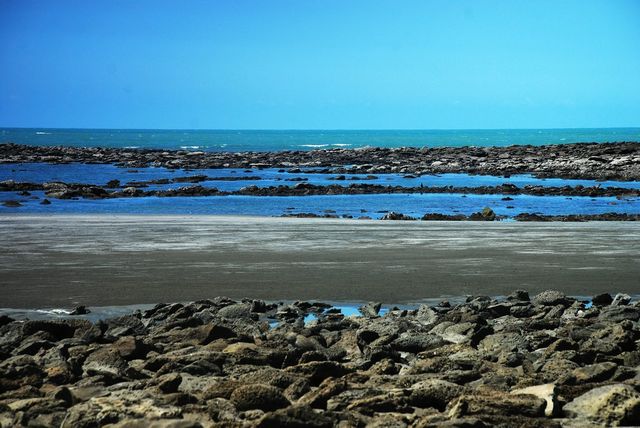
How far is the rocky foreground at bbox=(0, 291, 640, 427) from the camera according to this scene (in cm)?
656

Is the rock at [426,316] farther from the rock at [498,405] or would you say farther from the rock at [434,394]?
the rock at [498,405]

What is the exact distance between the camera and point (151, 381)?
300 inches

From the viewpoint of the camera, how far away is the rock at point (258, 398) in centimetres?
678

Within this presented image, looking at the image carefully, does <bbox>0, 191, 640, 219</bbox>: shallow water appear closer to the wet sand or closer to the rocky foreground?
the wet sand

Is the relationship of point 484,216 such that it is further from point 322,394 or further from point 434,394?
point 322,394

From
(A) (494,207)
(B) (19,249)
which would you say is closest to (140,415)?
(B) (19,249)

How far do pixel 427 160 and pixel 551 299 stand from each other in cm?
5499

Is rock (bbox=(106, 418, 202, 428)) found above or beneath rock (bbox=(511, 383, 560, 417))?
above

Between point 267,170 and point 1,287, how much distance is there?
47.8 m

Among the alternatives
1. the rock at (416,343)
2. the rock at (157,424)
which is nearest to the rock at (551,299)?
the rock at (416,343)

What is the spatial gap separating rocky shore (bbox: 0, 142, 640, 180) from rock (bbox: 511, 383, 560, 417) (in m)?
42.1

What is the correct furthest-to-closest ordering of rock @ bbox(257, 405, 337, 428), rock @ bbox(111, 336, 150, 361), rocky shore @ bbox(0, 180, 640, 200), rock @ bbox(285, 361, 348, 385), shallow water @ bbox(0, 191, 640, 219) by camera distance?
rocky shore @ bbox(0, 180, 640, 200)
shallow water @ bbox(0, 191, 640, 219)
rock @ bbox(111, 336, 150, 361)
rock @ bbox(285, 361, 348, 385)
rock @ bbox(257, 405, 337, 428)

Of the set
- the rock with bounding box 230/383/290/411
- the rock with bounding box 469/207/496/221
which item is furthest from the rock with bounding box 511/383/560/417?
the rock with bounding box 469/207/496/221

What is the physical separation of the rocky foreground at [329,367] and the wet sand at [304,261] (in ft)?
5.57
